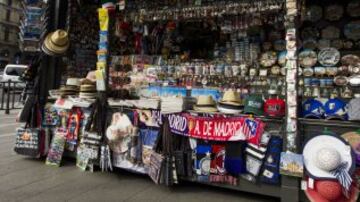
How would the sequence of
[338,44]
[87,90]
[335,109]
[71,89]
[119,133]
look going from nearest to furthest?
1. [335,109]
2. [119,133]
3. [87,90]
4. [71,89]
5. [338,44]

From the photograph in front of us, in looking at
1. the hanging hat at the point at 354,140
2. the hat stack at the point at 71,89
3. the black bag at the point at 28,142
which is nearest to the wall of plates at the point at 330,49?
the hanging hat at the point at 354,140

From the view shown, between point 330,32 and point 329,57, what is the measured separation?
442 mm

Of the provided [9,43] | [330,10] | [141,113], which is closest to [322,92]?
[330,10]

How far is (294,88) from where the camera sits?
11.6 ft

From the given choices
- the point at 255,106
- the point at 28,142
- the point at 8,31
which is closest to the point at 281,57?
the point at 255,106

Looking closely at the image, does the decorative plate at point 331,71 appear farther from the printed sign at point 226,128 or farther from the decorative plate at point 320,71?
the printed sign at point 226,128

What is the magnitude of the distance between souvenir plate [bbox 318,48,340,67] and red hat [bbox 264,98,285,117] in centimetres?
213

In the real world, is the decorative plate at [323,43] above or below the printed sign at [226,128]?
above

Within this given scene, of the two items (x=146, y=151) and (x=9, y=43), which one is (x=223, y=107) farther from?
(x=9, y=43)

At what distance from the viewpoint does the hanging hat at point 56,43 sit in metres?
5.42

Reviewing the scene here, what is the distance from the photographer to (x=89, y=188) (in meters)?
4.16

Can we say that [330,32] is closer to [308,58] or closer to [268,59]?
[308,58]

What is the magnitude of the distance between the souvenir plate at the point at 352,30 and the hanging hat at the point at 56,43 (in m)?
4.33

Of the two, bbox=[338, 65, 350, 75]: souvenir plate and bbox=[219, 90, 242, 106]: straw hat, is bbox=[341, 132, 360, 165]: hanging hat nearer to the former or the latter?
bbox=[219, 90, 242, 106]: straw hat
